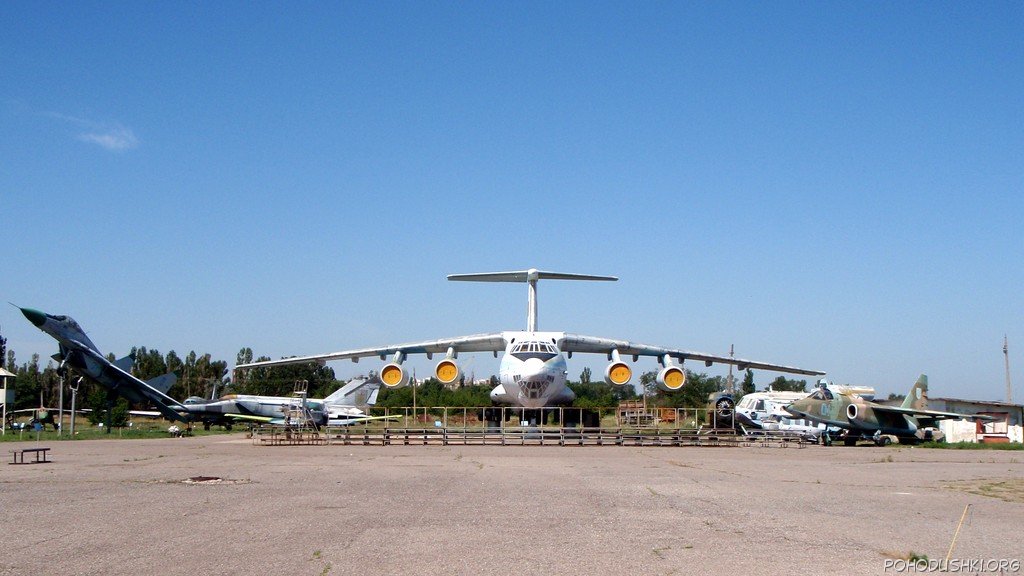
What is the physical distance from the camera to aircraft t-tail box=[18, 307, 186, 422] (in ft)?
→ 106

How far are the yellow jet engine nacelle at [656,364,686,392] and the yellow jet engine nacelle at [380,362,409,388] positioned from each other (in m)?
8.88

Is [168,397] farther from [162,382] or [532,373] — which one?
[532,373]

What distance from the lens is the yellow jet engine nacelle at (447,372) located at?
3017 centimetres

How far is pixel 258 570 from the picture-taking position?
6.32 metres

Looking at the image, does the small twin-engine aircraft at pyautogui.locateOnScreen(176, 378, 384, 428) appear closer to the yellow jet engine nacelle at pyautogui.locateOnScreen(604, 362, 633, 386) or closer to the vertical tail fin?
the yellow jet engine nacelle at pyautogui.locateOnScreen(604, 362, 633, 386)

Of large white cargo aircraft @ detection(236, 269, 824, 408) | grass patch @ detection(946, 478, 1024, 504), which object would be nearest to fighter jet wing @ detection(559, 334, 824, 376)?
large white cargo aircraft @ detection(236, 269, 824, 408)

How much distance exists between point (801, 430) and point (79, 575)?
3115cm

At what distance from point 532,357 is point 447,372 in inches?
136

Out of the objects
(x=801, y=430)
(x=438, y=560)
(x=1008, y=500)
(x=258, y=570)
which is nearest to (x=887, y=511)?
(x=1008, y=500)

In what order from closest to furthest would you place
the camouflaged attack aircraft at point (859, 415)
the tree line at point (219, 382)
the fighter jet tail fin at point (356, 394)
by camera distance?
1. the camouflaged attack aircraft at point (859, 415)
2. the fighter jet tail fin at point (356, 394)
3. the tree line at point (219, 382)

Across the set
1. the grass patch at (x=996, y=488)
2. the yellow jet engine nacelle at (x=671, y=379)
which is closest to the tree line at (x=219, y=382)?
the yellow jet engine nacelle at (x=671, y=379)

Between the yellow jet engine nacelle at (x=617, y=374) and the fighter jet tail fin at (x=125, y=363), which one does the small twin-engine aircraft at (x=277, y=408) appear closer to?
the fighter jet tail fin at (x=125, y=363)

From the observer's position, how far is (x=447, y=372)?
3031 cm

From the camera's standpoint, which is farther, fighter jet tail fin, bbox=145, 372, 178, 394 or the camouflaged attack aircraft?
fighter jet tail fin, bbox=145, 372, 178, 394
